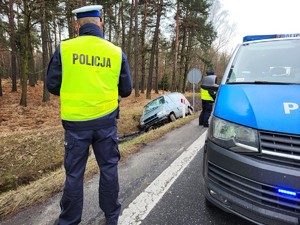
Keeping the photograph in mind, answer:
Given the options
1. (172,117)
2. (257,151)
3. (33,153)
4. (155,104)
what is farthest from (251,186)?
(155,104)

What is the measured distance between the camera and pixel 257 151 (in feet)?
7.35

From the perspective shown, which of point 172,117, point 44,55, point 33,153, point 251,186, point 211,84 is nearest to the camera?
point 251,186

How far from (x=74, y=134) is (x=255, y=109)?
5.60 feet

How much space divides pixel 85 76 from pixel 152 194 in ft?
6.15

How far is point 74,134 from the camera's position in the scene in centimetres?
248

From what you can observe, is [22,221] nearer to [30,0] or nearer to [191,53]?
[30,0]

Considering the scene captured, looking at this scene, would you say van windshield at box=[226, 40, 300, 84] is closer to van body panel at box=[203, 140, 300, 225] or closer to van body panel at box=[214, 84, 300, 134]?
van body panel at box=[214, 84, 300, 134]

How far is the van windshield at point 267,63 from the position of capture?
3113mm

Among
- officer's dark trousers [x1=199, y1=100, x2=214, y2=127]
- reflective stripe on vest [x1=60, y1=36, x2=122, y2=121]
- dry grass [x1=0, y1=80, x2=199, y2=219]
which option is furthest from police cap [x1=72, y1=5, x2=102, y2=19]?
officer's dark trousers [x1=199, y1=100, x2=214, y2=127]

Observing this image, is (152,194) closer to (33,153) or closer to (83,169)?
(83,169)

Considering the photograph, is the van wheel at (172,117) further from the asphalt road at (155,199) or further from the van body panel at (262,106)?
the van body panel at (262,106)

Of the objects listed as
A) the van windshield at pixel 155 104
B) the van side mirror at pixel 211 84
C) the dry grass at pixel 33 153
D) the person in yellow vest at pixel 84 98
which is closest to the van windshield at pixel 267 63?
the van side mirror at pixel 211 84

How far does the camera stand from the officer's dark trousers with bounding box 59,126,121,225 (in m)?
2.49

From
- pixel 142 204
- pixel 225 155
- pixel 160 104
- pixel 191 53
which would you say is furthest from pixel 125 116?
pixel 191 53
